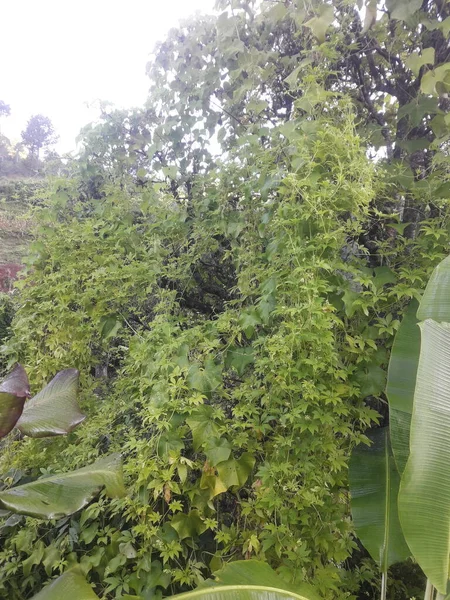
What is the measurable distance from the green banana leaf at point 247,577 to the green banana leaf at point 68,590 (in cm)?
38

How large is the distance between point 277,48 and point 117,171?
127 cm

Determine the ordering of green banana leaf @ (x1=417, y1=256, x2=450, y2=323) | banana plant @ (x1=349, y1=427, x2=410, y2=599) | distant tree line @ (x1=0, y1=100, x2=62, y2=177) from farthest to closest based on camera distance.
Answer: distant tree line @ (x1=0, y1=100, x2=62, y2=177) < banana plant @ (x1=349, y1=427, x2=410, y2=599) < green banana leaf @ (x1=417, y1=256, x2=450, y2=323)

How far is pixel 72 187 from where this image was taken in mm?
2557

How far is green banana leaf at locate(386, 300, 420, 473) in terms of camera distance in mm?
1311

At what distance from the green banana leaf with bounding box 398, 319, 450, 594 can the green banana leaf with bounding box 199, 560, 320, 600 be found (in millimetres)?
370

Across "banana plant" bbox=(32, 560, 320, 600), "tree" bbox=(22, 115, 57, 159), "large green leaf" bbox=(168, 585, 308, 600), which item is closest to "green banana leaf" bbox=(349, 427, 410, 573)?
"banana plant" bbox=(32, 560, 320, 600)

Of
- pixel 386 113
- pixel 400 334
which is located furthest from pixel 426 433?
pixel 386 113

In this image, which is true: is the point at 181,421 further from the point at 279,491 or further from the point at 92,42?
the point at 92,42

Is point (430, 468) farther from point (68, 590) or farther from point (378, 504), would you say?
point (68, 590)

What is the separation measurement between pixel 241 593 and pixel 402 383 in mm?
826

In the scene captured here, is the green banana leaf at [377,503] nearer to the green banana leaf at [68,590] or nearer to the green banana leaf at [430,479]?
the green banana leaf at [430,479]

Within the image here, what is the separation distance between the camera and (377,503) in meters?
1.46

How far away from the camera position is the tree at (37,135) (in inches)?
1021

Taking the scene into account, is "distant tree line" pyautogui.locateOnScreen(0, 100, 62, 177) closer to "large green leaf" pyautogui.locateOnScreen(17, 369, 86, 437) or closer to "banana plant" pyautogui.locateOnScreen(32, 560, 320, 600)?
"large green leaf" pyautogui.locateOnScreen(17, 369, 86, 437)
